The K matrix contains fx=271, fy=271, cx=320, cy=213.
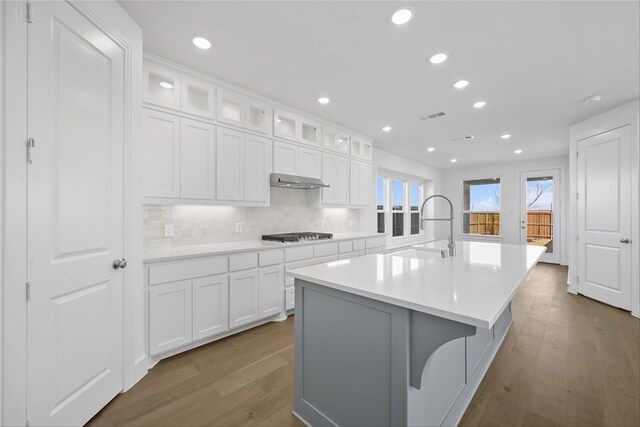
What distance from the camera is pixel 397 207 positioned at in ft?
21.6

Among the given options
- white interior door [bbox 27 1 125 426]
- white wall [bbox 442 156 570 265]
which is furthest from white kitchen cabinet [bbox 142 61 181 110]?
white wall [bbox 442 156 570 265]

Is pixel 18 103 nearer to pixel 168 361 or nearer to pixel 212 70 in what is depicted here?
pixel 212 70

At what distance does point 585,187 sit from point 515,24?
335 cm

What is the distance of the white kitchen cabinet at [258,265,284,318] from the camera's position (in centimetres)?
289

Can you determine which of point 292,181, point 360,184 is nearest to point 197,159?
point 292,181

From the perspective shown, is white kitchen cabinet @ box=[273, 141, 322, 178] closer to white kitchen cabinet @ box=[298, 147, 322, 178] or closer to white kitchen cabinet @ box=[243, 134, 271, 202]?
white kitchen cabinet @ box=[298, 147, 322, 178]

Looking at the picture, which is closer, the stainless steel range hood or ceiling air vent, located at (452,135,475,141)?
the stainless steel range hood

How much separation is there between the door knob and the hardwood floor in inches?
35.0

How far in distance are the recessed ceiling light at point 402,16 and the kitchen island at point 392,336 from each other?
5.69 ft

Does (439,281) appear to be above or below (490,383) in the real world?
above

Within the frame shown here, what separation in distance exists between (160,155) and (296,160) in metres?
1.64

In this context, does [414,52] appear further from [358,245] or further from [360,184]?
[358,245]

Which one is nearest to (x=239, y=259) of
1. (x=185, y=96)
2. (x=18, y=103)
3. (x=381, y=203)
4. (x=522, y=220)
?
(x=185, y=96)

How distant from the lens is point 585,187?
400 cm
